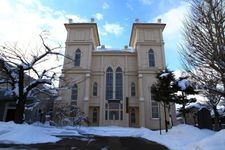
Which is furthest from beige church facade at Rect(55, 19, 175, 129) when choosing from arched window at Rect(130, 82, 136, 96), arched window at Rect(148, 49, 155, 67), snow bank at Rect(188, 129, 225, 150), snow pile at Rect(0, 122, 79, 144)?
snow bank at Rect(188, 129, 225, 150)

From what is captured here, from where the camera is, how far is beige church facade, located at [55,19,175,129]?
30812mm

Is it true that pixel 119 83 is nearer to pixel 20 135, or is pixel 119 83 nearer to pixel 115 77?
pixel 115 77

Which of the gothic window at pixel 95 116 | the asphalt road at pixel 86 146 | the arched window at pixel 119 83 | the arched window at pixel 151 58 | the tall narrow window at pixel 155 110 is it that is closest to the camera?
the asphalt road at pixel 86 146

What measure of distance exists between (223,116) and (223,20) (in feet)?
65.6

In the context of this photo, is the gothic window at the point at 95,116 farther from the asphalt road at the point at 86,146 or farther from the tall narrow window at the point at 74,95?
the asphalt road at the point at 86,146

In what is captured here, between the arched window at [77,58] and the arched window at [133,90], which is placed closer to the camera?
the arched window at [133,90]

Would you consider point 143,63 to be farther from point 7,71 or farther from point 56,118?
point 7,71

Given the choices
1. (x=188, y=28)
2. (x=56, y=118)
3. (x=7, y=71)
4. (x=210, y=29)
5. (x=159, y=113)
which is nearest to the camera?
(x=210, y=29)

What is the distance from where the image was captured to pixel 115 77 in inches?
1297

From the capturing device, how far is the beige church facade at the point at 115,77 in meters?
30.8

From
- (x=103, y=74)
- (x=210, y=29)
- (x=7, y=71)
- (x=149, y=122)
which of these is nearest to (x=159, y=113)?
(x=149, y=122)

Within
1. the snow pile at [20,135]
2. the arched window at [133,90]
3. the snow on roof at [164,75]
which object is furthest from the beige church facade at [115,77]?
the snow pile at [20,135]

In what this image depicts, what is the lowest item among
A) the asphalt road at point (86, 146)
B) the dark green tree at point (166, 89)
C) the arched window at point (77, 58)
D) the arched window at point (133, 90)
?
the asphalt road at point (86, 146)

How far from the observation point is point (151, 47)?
34.1 m
